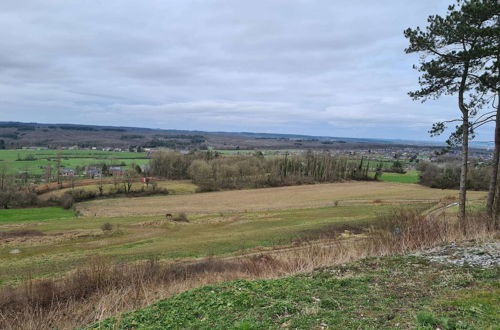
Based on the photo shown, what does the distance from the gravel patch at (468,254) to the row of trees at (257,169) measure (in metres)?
78.2

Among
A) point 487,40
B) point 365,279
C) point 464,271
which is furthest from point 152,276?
point 487,40

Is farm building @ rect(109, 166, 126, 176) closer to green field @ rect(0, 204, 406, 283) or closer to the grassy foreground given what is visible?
green field @ rect(0, 204, 406, 283)

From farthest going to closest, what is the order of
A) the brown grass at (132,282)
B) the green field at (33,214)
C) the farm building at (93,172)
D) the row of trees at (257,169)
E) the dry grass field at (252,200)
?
1. the farm building at (93,172)
2. the row of trees at (257,169)
3. the dry grass field at (252,200)
4. the green field at (33,214)
5. the brown grass at (132,282)

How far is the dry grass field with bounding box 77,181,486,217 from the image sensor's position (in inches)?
2409

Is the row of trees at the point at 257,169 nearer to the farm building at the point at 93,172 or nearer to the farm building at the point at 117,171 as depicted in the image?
the farm building at the point at 117,171

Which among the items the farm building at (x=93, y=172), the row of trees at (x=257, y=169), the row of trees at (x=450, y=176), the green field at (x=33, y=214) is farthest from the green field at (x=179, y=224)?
the farm building at (x=93, y=172)

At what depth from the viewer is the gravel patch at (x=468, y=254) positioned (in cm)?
1048

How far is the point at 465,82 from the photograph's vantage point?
18781mm

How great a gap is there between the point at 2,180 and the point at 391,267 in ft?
286

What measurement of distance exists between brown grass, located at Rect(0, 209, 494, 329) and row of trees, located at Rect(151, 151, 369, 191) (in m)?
75.8

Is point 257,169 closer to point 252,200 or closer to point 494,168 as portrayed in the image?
point 252,200

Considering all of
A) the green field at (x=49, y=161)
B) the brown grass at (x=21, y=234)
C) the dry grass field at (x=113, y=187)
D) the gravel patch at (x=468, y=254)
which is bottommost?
the dry grass field at (x=113, y=187)

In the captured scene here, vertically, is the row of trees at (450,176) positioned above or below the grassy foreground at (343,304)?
below

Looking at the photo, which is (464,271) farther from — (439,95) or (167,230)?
(167,230)
